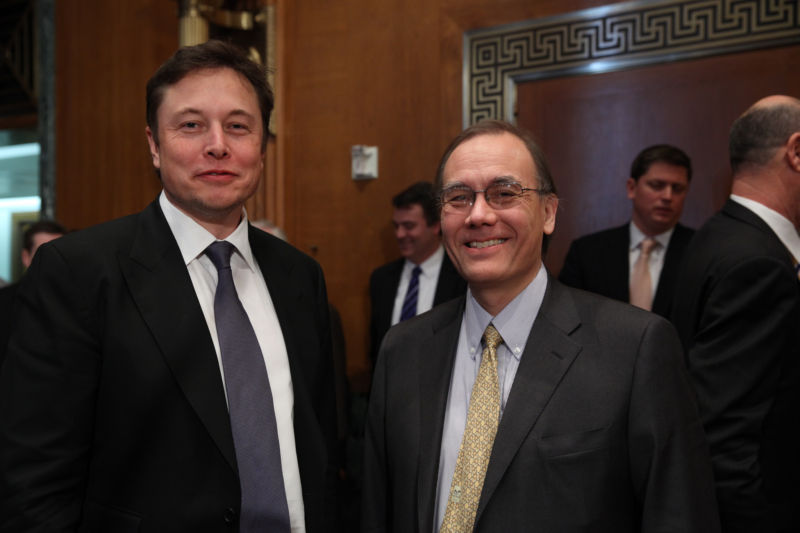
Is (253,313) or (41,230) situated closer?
(253,313)

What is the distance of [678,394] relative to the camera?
126 centimetres

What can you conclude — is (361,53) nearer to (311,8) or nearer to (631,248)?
(311,8)

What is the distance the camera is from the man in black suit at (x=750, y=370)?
5.60ft

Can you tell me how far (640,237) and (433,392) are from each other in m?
1.93

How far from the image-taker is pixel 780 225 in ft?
6.39

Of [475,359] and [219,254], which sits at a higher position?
[219,254]

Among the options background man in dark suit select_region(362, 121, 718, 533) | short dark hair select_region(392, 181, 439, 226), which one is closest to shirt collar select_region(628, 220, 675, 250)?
short dark hair select_region(392, 181, 439, 226)

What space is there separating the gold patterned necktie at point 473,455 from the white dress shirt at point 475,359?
0.08 ft

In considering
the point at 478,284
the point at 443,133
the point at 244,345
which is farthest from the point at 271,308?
the point at 443,133

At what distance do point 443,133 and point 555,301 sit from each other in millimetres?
2334

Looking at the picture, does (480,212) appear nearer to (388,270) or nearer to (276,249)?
(276,249)

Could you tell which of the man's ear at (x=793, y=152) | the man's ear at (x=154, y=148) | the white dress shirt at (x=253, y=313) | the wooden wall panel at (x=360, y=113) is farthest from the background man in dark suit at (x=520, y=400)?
the wooden wall panel at (x=360, y=113)

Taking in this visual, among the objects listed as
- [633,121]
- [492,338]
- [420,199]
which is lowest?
[492,338]

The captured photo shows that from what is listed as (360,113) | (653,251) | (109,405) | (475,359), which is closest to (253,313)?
(109,405)
